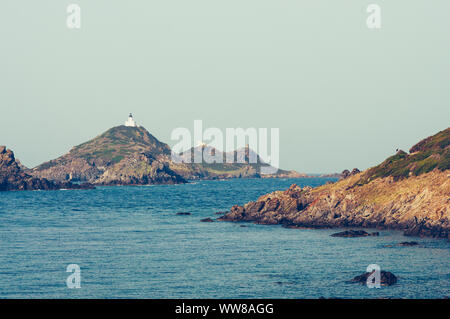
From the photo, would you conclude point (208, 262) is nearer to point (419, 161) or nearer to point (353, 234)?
point (353, 234)

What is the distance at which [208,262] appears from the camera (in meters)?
62.3

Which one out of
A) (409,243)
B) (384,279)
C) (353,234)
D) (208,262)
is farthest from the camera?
(353,234)

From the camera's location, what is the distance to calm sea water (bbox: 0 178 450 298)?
48500 mm

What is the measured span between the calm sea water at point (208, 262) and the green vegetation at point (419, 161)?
20.9 m

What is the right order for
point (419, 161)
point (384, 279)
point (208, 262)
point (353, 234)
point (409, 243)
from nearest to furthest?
point (384, 279), point (208, 262), point (409, 243), point (353, 234), point (419, 161)

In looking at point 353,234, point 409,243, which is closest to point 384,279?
point 409,243

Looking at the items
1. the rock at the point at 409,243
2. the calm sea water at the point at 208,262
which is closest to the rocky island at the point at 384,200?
the calm sea water at the point at 208,262

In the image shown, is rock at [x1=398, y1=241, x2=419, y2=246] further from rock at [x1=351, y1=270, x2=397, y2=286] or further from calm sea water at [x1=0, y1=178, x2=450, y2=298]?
rock at [x1=351, y1=270, x2=397, y2=286]

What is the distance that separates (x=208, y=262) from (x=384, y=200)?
4614cm

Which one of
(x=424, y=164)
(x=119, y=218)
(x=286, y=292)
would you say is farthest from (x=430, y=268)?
(x=119, y=218)

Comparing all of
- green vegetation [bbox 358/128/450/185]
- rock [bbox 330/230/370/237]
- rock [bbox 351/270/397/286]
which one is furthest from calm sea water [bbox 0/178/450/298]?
green vegetation [bbox 358/128/450/185]

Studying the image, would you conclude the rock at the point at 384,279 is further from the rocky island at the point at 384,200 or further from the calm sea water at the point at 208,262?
the rocky island at the point at 384,200

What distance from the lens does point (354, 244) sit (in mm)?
74500
